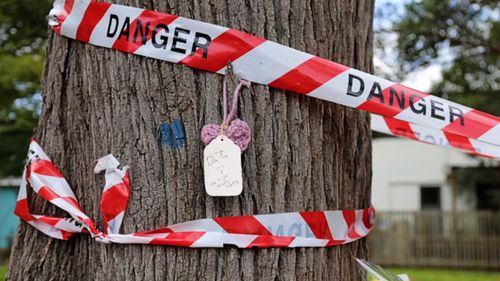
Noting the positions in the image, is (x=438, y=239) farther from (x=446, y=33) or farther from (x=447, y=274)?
(x=446, y=33)

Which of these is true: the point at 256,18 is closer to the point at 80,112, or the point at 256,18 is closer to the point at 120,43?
the point at 120,43

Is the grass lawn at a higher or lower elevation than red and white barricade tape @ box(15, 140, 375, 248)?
lower

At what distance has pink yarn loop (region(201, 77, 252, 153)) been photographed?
60.0 inches

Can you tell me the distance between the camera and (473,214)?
47.8 ft

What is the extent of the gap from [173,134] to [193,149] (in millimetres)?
60

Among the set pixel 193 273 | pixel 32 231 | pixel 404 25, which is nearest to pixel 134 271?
pixel 193 273

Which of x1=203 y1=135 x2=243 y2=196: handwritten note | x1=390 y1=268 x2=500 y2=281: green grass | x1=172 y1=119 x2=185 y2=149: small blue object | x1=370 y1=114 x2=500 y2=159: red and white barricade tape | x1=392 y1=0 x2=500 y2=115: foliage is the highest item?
x1=392 y1=0 x2=500 y2=115: foliage

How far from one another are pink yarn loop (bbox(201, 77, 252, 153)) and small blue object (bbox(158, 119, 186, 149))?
0.05m

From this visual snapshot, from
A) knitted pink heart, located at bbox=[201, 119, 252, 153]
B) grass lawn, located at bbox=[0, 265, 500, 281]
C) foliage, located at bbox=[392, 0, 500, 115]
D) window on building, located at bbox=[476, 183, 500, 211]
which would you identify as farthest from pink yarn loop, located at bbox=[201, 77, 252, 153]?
window on building, located at bbox=[476, 183, 500, 211]

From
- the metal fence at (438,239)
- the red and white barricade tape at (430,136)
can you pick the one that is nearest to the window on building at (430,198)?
the metal fence at (438,239)

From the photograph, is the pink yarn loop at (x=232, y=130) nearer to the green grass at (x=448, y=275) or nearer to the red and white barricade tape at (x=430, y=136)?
the red and white barricade tape at (x=430, y=136)

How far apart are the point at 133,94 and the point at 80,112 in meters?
0.21

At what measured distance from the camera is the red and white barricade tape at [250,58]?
5.14 feet

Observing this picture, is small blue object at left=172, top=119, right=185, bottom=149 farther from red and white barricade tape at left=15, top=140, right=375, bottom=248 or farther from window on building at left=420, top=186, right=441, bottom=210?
window on building at left=420, top=186, right=441, bottom=210
